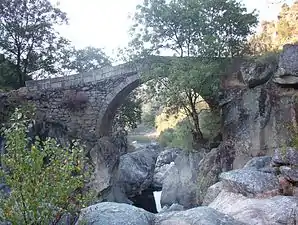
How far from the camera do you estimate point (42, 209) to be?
11.6 feet

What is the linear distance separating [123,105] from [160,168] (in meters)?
5.40

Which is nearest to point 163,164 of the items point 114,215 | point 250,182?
point 250,182

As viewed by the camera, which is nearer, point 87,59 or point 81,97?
point 81,97

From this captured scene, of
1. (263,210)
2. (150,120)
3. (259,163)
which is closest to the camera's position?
(263,210)

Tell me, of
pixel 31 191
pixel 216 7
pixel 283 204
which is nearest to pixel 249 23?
pixel 216 7

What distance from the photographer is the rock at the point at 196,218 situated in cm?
469

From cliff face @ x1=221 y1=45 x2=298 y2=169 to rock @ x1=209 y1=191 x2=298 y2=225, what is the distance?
120 inches

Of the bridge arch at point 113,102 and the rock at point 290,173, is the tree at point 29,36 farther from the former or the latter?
the rock at point 290,173

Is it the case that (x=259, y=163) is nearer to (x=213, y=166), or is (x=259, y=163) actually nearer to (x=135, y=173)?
(x=213, y=166)

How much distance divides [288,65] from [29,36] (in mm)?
10216

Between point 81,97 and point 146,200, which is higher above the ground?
point 81,97

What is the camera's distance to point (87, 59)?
1781cm

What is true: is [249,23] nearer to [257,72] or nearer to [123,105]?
[257,72]

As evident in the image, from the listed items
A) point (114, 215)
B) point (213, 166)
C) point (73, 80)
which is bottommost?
point (213, 166)
